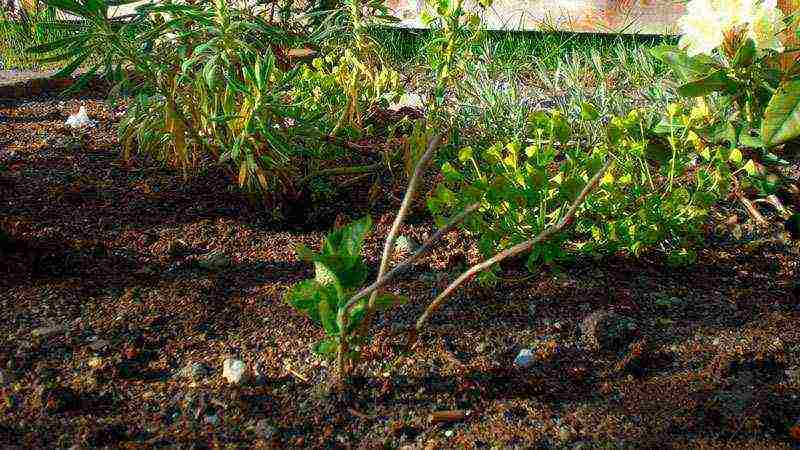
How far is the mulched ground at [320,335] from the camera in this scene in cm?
176

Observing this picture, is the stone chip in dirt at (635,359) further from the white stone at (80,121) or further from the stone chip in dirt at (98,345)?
the white stone at (80,121)

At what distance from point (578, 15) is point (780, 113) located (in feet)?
8.41

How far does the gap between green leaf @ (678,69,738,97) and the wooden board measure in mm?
2143

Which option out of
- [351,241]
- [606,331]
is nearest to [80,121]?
[351,241]

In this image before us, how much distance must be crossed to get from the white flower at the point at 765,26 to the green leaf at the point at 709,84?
0.41 feet

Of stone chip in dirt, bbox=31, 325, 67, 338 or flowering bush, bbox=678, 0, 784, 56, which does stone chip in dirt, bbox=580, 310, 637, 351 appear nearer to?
flowering bush, bbox=678, 0, 784, 56

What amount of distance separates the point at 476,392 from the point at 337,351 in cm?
31

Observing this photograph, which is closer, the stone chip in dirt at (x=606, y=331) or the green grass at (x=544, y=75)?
the stone chip in dirt at (x=606, y=331)

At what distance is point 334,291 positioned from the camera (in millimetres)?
1783

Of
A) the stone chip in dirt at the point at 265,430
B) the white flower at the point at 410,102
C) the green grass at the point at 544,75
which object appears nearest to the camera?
the stone chip in dirt at the point at 265,430

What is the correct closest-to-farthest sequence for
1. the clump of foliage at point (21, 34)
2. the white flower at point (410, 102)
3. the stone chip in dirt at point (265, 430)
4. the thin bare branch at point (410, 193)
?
the thin bare branch at point (410, 193), the stone chip in dirt at point (265, 430), the white flower at point (410, 102), the clump of foliage at point (21, 34)

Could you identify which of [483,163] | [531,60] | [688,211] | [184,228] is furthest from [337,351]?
[531,60]

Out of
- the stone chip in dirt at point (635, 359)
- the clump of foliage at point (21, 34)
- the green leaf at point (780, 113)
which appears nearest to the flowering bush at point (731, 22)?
the green leaf at point (780, 113)

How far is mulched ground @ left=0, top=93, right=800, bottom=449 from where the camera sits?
1.76 meters
